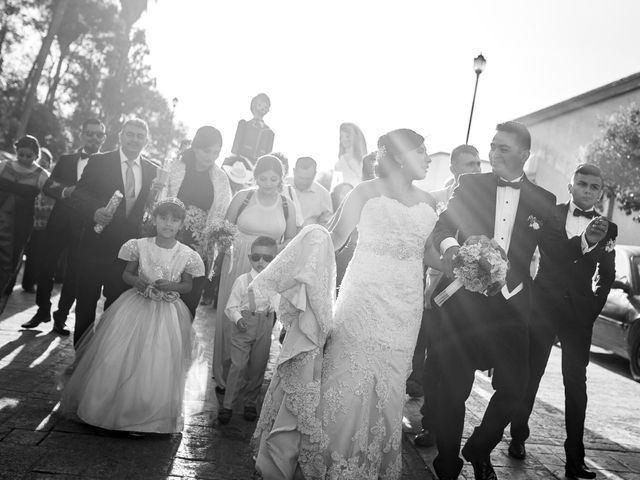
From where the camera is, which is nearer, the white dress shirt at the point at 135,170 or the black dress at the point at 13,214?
the white dress shirt at the point at 135,170

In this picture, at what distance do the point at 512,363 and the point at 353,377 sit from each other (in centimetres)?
108

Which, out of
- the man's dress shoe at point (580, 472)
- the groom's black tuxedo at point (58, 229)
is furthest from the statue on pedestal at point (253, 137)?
the man's dress shoe at point (580, 472)

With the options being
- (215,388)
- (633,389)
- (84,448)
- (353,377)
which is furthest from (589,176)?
(633,389)

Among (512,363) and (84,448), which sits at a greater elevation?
(512,363)

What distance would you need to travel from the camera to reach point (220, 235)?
578cm

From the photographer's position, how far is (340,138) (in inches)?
373

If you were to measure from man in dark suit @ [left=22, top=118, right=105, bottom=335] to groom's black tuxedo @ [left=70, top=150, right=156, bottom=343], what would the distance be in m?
1.36

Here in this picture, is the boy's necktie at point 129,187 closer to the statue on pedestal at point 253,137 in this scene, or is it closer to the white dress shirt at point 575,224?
the white dress shirt at point 575,224

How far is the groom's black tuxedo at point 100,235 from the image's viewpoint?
6.09 meters

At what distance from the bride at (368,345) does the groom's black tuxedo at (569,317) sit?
1.29 meters

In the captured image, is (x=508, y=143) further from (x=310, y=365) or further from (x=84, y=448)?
(x=84, y=448)

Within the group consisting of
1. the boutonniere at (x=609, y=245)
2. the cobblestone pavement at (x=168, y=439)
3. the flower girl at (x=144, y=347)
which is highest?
the boutonniere at (x=609, y=245)

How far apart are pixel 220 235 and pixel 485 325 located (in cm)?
260

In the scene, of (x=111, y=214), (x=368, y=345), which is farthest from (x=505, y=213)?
(x=111, y=214)
